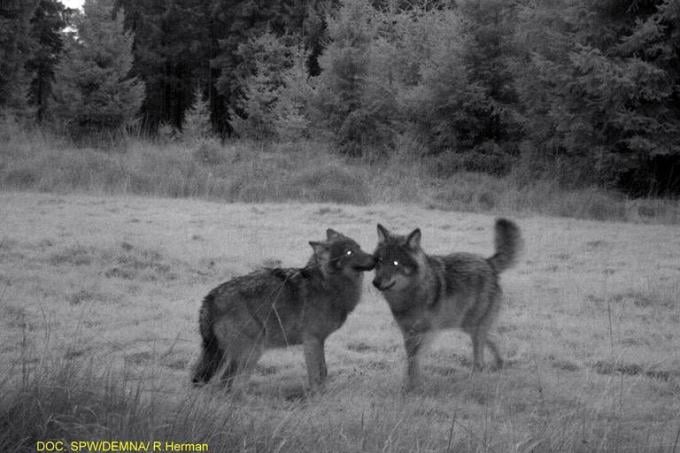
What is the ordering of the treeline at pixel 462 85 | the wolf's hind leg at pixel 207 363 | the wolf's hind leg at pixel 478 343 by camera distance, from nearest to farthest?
the wolf's hind leg at pixel 207 363 < the wolf's hind leg at pixel 478 343 < the treeline at pixel 462 85

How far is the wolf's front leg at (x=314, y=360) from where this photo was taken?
5.11m

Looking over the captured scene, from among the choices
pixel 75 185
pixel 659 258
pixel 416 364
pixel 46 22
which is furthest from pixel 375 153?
pixel 46 22

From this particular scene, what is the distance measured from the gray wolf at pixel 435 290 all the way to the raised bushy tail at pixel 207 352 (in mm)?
1390

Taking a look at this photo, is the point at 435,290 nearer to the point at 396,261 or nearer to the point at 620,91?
the point at 396,261

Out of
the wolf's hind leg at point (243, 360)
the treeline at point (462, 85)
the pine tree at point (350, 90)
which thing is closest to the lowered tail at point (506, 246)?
the wolf's hind leg at point (243, 360)

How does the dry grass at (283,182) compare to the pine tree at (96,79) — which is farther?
the pine tree at (96,79)

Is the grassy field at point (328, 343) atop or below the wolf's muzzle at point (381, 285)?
below

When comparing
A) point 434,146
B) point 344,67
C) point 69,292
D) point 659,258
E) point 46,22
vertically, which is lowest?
point 69,292

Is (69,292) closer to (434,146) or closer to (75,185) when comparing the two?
(75,185)

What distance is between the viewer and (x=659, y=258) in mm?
9914

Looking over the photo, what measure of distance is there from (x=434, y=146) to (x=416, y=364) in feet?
48.8

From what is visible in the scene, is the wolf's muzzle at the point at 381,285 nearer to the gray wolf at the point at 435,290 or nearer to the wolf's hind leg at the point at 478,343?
the gray wolf at the point at 435,290

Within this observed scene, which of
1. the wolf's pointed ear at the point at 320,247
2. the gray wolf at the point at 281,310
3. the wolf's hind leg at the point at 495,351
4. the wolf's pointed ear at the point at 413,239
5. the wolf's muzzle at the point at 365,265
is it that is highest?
the wolf's pointed ear at the point at 413,239

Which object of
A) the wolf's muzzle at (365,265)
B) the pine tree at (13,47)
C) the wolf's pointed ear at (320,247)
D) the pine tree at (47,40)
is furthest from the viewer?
the pine tree at (47,40)
